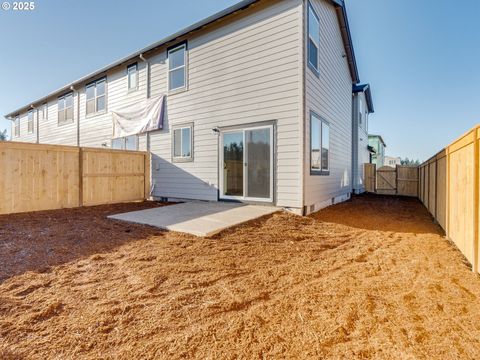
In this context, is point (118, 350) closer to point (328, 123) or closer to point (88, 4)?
point (328, 123)

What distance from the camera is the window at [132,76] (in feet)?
34.3

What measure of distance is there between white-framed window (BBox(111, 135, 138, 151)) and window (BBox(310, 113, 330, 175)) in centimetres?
727

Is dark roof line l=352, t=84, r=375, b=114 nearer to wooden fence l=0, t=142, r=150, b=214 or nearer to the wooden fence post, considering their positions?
wooden fence l=0, t=142, r=150, b=214

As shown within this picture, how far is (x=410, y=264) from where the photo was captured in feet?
11.2

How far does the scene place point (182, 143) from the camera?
8.87 m

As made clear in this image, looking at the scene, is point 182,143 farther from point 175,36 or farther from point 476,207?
point 476,207

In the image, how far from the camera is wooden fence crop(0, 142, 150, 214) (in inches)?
252

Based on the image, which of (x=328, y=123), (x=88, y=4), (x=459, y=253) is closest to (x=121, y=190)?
(x=88, y=4)

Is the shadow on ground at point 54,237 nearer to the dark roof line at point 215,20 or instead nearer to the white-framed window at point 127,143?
the white-framed window at point 127,143

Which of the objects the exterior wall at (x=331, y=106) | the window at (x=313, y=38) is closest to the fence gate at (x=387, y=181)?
the exterior wall at (x=331, y=106)

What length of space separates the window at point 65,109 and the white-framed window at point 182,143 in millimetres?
8877

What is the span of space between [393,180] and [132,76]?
1526cm

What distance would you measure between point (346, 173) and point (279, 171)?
19.9 feet

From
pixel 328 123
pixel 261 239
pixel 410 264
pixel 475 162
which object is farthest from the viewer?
pixel 328 123
